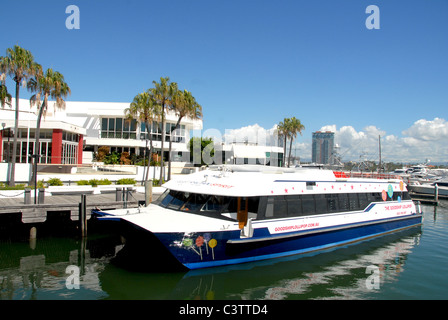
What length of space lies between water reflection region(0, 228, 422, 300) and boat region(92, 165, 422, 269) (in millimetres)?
459

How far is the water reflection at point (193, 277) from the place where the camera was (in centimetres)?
864

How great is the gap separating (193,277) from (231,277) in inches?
45.2

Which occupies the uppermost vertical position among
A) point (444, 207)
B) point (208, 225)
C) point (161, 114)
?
point (161, 114)

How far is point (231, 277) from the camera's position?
9.66m

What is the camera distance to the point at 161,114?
2683 centimetres

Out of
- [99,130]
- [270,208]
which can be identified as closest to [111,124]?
[99,130]

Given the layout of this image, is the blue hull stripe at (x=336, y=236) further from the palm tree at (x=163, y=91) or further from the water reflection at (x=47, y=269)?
the palm tree at (x=163, y=91)

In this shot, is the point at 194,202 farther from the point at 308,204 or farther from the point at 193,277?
the point at 308,204

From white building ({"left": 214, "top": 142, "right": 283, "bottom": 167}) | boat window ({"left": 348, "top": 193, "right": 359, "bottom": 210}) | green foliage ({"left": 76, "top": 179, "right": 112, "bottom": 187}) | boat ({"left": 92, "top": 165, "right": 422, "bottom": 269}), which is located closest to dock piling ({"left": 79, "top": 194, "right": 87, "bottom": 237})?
boat ({"left": 92, "top": 165, "right": 422, "bottom": 269})

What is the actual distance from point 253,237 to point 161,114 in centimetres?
1880

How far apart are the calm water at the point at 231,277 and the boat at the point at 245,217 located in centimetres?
55

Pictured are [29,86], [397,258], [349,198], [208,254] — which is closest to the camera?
[208,254]

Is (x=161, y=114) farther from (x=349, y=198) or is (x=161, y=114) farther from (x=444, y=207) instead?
(x=444, y=207)
